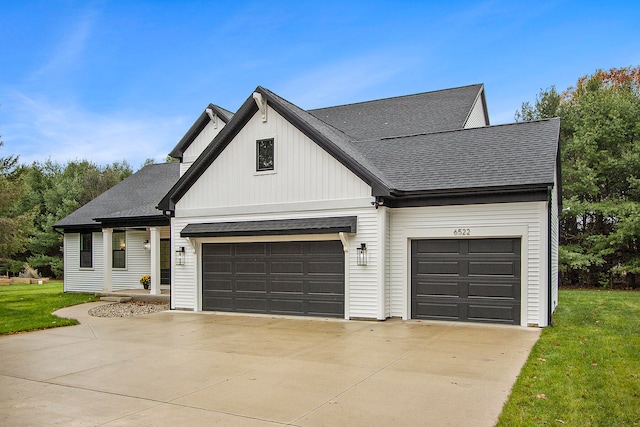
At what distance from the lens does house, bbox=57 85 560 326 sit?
1104cm

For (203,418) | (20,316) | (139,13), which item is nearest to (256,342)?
(203,418)

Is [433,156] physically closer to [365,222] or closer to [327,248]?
[365,222]

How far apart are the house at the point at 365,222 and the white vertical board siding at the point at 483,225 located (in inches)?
1.0

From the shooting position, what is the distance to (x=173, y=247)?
15.0m

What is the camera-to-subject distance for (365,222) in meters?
12.1

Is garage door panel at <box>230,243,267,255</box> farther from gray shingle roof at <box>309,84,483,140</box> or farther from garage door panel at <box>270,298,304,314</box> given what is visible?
gray shingle roof at <box>309,84,483,140</box>

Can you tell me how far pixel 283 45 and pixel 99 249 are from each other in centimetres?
1135

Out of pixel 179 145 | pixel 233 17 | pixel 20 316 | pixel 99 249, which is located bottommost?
pixel 20 316

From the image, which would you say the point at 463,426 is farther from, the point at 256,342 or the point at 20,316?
the point at 20,316

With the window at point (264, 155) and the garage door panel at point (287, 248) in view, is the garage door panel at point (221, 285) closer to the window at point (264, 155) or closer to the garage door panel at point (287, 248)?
the garage door panel at point (287, 248)

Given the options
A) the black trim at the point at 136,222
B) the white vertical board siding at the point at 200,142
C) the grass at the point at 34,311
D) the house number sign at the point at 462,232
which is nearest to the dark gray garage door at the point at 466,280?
the house number sign at the point at 462,232

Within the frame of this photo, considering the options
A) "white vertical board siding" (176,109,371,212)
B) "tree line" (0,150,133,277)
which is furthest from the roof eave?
Answer: "tree line" (0,150,133,277)

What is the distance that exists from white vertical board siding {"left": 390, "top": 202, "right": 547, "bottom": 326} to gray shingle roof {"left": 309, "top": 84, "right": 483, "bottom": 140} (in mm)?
6334

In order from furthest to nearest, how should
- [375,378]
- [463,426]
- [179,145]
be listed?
[179,145] → [375,378] → [463,426]
